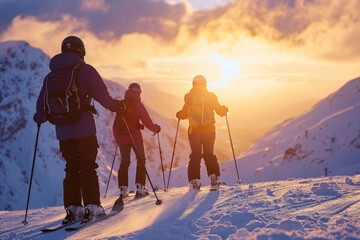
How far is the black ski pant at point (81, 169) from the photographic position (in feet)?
22.1

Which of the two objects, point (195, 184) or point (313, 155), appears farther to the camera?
point (313, 155)

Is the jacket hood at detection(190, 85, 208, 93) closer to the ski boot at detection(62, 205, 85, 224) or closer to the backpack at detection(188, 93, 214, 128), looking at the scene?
the backpack at detection(188, 93, 214, 128)

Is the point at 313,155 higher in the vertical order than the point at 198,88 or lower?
lower

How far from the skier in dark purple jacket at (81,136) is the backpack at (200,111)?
3665mm

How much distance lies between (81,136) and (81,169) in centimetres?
57

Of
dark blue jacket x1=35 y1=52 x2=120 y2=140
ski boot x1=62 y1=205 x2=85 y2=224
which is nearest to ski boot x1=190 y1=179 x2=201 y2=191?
ski boot x1=62 y1=205 x2=85 y2=224

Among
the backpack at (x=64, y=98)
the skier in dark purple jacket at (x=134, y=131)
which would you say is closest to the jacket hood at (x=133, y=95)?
the skier in dark purple jacket at (x=134, y=131)

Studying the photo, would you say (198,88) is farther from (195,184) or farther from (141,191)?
(141,191)

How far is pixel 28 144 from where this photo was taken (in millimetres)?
77438

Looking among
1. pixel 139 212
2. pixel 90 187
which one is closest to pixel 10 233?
pixel 90 187

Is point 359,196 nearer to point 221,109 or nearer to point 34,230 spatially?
point 221,109

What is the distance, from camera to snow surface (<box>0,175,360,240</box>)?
193 inches

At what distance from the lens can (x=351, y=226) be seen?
15.9ft

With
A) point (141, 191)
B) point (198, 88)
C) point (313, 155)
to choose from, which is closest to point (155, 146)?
point (313, 155)
